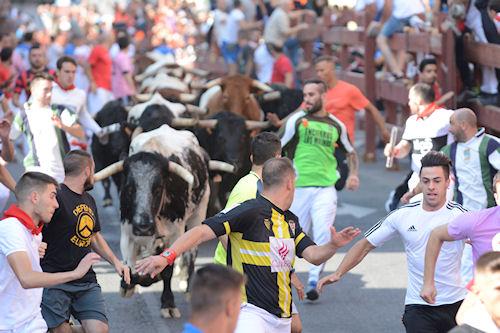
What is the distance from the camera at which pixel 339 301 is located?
38.0 ft

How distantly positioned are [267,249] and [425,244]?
1099mm

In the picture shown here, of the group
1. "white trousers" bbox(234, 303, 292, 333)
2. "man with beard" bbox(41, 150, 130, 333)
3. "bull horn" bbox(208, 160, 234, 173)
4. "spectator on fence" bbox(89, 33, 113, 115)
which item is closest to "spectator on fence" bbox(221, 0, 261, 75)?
"spectator on fence" bbox(89, 33, 113, 115)

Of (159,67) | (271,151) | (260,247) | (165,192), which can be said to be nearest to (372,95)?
(159,67)

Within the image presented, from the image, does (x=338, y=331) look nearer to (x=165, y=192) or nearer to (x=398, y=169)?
(x=165, y=192)

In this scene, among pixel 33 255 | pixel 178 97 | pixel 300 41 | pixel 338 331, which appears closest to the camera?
pixel 33 255

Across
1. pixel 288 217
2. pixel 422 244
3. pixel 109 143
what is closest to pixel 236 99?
pixel 109 143

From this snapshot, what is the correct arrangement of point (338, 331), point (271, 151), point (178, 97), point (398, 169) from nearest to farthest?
point (271, 151) < point (338, 331) < point (178, 97) < point (398, 169)

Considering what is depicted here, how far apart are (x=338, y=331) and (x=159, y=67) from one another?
→ 35.2 ft

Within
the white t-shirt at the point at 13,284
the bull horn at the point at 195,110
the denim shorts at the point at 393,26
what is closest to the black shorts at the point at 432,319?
the white t-shirt at the point at 13,284

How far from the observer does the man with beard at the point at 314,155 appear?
11.5 m

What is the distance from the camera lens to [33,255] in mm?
7488

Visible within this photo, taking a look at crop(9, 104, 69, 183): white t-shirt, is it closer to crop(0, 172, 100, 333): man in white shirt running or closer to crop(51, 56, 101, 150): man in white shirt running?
crop(51, 56, 101, 150): man in white shirt running

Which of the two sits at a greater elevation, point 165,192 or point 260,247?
point 260,247

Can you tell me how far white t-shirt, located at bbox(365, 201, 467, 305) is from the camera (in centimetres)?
798
